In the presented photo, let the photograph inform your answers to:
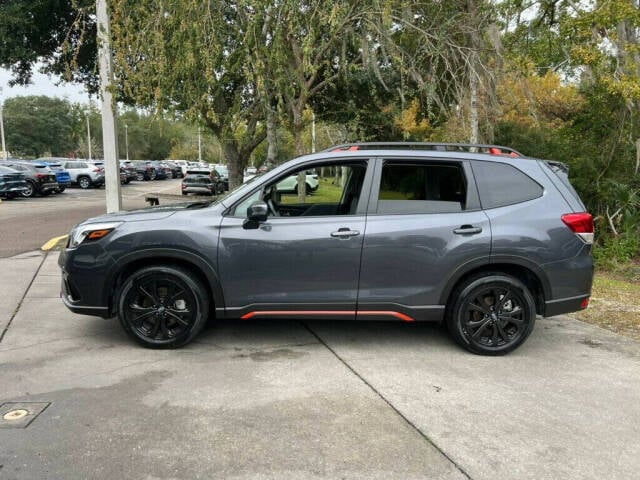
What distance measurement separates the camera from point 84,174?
29.8 metres

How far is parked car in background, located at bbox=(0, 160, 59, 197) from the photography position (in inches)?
846

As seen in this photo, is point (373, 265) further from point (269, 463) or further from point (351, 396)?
point (269, 463)

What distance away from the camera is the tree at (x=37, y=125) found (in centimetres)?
8281

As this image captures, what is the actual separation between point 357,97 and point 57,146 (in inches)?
3444

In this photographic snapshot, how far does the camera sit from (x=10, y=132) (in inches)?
3236

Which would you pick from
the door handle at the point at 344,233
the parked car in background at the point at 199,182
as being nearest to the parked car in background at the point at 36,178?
the parked car in background at the point at 199,182

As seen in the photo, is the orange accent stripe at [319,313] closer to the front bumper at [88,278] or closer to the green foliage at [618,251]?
the front bumper at [88,278]

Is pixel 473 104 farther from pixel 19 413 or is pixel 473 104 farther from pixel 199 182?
pixel 199 182

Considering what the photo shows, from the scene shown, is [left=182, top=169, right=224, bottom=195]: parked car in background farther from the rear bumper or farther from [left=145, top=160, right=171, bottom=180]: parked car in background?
the rear bumper

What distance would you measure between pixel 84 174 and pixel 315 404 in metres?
29.9

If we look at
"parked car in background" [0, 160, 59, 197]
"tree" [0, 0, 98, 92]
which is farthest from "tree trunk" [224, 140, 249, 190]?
"parked car in background" [0, 160, 59, 197]

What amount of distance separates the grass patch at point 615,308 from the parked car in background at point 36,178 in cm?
2150

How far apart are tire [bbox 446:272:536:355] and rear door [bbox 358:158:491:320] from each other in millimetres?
192

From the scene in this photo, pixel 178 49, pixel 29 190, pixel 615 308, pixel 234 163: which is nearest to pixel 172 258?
pixel 178 49
